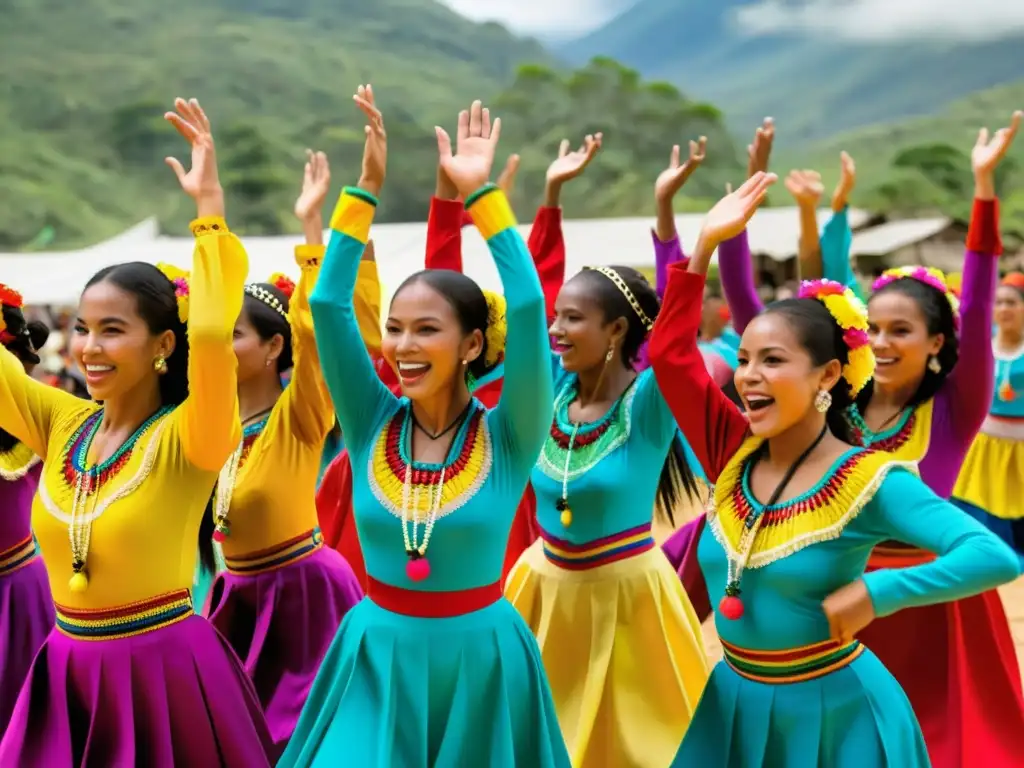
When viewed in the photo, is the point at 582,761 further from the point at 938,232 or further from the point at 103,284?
the point at 938,232

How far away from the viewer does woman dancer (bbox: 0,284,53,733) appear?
3.96 m

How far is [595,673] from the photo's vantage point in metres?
3.80

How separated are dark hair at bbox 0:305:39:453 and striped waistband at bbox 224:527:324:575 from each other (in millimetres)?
840

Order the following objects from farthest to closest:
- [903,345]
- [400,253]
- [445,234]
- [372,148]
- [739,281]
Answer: [400,253] → [739,281] → [445,234] → [903,345] → [372,148]

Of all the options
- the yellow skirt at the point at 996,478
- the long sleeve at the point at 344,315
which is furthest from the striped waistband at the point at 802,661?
the yellow skirt at the point at 996,478

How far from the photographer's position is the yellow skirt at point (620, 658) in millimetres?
3729

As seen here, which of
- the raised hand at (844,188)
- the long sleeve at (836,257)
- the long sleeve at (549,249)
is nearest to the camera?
the long sleeve at (549,249)

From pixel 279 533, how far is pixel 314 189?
113 cm

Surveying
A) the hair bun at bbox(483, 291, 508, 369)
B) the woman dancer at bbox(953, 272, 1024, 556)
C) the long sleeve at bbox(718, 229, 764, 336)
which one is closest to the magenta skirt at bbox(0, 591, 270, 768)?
the hair bun at bbox(483, 291, 508, 369)

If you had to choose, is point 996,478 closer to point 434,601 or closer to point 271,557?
point 271,557

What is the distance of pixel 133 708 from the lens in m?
3.10

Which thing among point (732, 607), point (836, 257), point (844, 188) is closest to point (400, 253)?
point (844, 188)

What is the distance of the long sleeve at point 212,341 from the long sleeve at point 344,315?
214 mm

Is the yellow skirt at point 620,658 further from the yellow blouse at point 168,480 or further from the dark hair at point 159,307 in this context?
the dark hair at point 159,307
